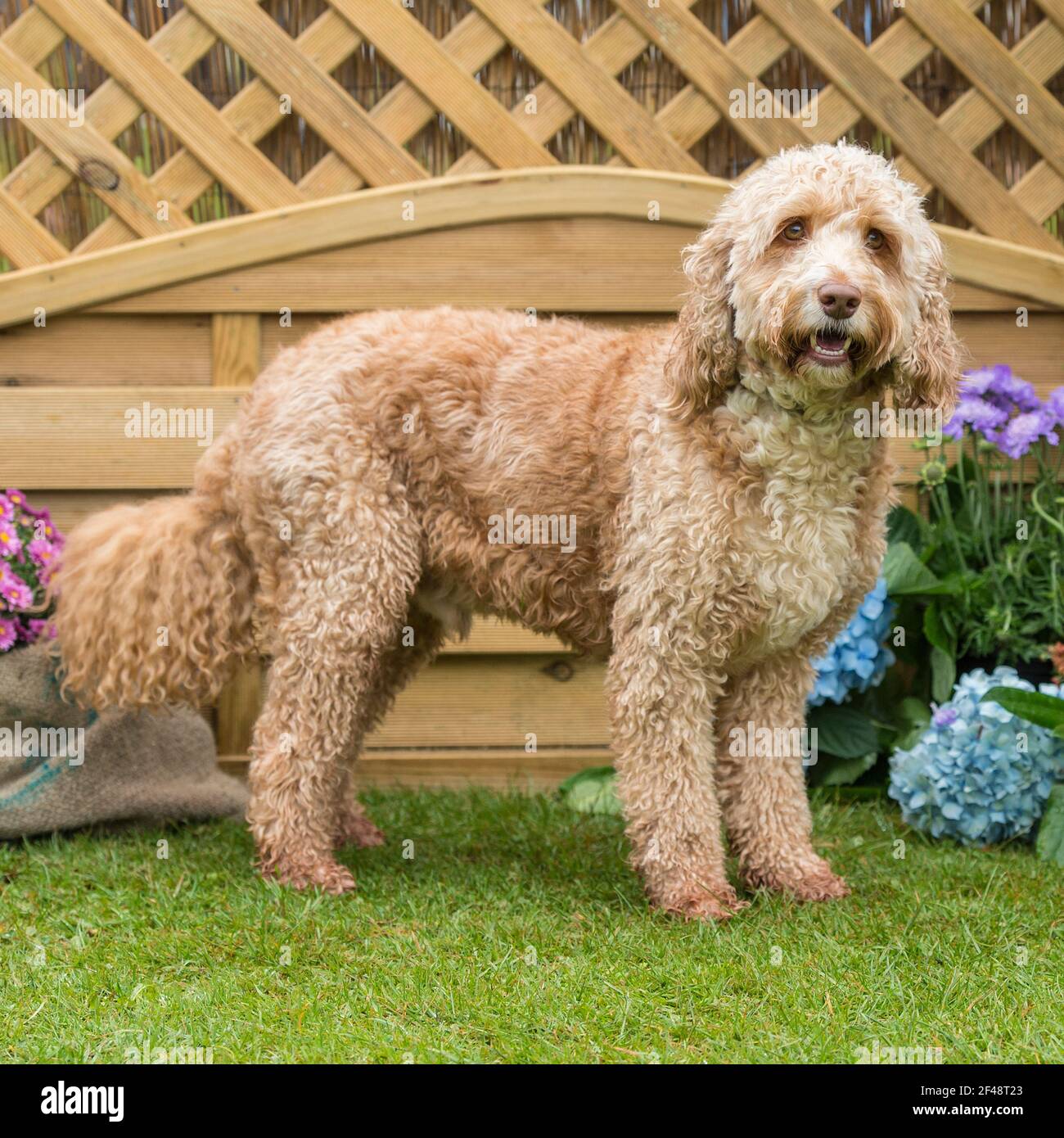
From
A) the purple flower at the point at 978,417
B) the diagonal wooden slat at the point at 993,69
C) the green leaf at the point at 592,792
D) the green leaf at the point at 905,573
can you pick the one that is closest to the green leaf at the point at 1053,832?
the green leaf at the point at 905,573

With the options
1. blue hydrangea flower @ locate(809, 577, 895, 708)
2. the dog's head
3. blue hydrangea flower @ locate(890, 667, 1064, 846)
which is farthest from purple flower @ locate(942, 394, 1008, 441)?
the dog's head

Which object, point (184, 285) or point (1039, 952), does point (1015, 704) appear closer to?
point (1039, 952)

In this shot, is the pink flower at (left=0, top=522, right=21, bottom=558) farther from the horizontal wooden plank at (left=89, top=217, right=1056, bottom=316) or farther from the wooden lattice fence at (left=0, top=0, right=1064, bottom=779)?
the horizontal wooden plank at (left=89, top=217, right=1056, bottom=316)

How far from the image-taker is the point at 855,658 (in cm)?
441

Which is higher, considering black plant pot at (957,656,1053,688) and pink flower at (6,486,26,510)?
pink flower at (6,486,26,510)

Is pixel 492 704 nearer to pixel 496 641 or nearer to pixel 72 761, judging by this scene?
pixel 496 641

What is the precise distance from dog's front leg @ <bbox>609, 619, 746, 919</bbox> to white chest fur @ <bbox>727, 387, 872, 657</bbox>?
0.25 m

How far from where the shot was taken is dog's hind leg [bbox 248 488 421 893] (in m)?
3.55

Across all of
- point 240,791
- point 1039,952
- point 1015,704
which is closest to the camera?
point 1039,952

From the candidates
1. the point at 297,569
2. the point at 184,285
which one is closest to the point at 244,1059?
the point at 297,569

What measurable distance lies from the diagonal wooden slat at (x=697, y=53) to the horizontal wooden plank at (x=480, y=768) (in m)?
2.06

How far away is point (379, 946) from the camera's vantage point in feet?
10.5

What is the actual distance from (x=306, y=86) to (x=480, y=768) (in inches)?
88.1

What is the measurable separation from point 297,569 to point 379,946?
3.21ft
